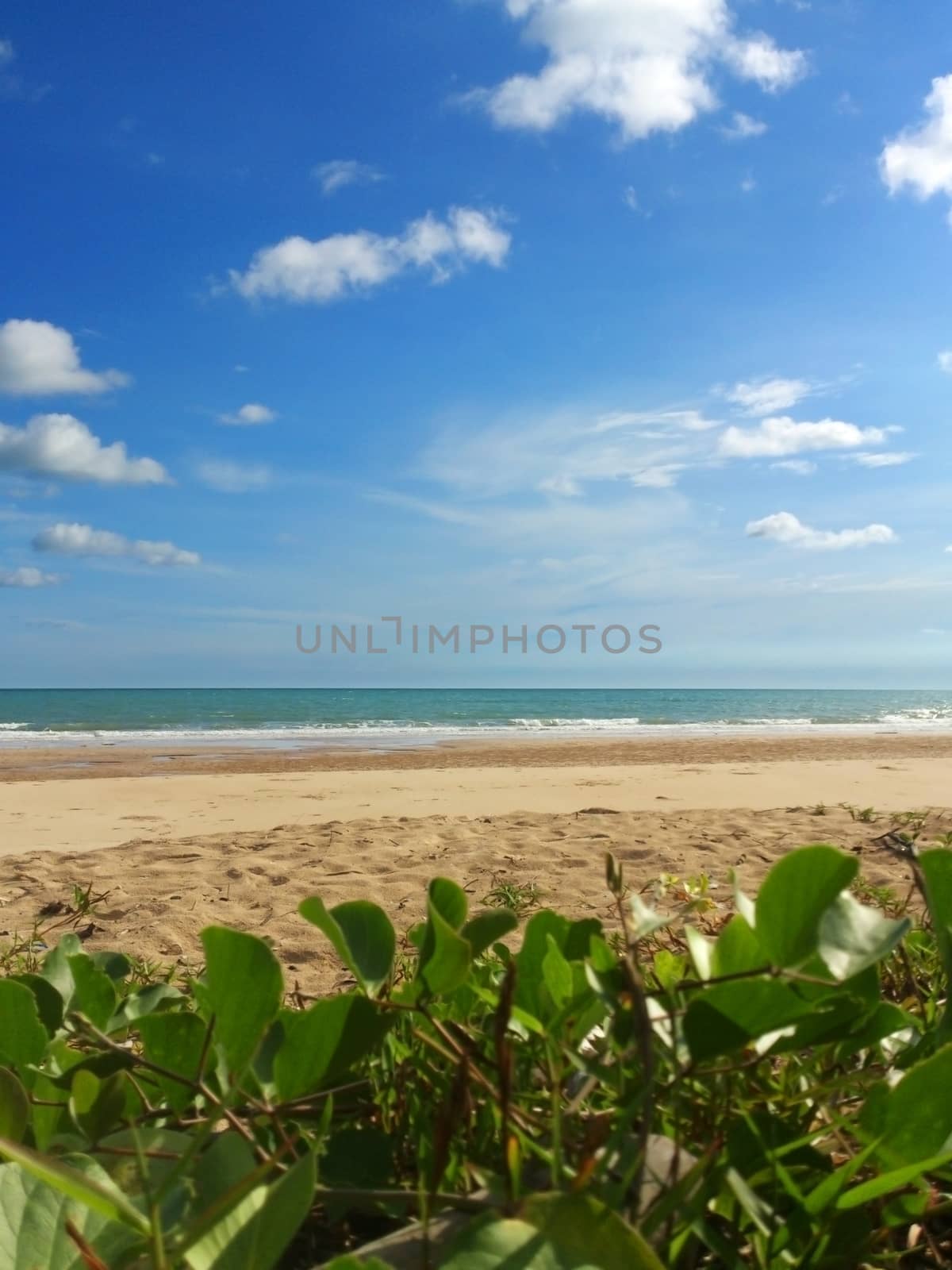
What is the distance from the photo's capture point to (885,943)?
0.32 m

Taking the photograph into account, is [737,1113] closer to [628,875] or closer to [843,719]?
[628,875]

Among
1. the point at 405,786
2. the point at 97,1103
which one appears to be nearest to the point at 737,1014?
the point at 97,1103

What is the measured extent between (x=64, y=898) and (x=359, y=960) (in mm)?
4407

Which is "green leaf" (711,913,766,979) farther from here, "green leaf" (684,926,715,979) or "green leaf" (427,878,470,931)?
"green leaf" (427,878,470,931)

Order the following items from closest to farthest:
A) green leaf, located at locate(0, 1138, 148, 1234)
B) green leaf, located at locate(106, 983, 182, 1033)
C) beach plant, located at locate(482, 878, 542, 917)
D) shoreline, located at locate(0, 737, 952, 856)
→ green leaf, located at locate(0, 1138, 148, 1234) < green leaf, located at locate(106, 983, 182, 1033) < beach plant, located at locate(482, 878, 542, 917) < shoreline, located at locate(0, 737, 952, 856)

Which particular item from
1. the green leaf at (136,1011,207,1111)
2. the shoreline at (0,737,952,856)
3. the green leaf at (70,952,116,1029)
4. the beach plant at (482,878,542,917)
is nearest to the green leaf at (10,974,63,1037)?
the green leaf at (70,952,116,1029)

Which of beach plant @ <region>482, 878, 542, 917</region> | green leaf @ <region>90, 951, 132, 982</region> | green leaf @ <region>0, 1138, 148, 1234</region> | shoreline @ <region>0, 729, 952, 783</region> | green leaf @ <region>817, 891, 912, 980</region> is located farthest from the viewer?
shoreline @ <region>0, 729, 952, 783</region>

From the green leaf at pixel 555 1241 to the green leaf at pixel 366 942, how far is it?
0.55ft

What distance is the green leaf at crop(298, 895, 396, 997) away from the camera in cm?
43

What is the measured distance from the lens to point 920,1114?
12.9 inches

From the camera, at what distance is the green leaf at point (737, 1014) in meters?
0.31

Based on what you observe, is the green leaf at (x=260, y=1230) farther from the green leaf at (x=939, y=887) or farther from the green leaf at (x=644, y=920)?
the green leaf at (x=939, y=887)

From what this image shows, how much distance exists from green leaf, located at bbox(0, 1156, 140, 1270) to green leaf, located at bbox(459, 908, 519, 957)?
0.17 m

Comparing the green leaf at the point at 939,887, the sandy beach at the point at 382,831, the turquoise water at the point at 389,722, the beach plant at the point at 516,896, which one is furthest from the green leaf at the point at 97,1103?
the turquoise water at the point at 389,722
